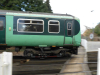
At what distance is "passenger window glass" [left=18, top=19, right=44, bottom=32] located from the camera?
22.0ft

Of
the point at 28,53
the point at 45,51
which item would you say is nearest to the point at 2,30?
the point at 28,53

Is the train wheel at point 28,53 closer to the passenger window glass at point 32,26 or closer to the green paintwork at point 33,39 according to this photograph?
the green paintwork at point 33,39

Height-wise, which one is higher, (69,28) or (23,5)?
(23,5)

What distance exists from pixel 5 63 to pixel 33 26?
15.3 ft

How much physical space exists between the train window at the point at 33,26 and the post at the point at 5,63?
174 inches

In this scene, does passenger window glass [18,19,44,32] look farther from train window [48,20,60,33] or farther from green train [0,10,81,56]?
train window [48,20,60,33]

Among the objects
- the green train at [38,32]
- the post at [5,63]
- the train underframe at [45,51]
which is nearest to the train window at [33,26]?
the green train at [38,32]

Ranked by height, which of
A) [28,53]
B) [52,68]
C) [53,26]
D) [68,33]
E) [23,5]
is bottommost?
[52,68]

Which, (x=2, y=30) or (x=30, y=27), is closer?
(x=2, y=30)

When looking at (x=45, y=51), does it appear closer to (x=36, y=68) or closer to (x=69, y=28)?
(x=36, y=68)

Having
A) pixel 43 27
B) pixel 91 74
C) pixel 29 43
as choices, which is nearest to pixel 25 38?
pixel 29 43

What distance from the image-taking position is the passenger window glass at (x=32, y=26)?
672 centimetres

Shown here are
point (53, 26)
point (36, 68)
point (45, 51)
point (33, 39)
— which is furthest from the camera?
point (45, 51)

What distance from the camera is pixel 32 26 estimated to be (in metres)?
6.86
